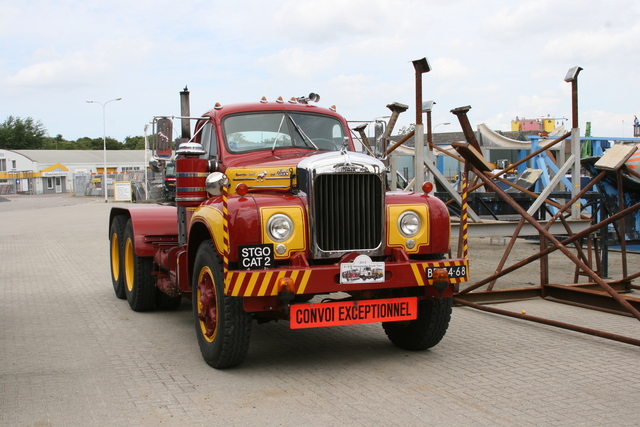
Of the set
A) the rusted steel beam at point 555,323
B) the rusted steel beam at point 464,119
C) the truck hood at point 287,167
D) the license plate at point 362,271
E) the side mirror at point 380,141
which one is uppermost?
the rusted steel beam at point 464,119

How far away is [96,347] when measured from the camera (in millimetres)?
6660

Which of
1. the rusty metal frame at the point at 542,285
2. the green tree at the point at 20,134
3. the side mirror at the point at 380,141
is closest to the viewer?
the side mirror at the point at 380,141

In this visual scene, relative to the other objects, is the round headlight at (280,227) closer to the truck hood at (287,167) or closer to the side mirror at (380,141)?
the truck hood at (287,167)

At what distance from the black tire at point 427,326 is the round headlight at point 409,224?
663mm

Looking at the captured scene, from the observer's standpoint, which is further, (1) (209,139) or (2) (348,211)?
(1) (209,139)

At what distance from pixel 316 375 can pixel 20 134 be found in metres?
120

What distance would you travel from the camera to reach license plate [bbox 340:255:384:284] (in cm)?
547

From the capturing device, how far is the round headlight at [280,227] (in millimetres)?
5469

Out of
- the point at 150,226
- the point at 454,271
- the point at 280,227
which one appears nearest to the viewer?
the point at 280,227

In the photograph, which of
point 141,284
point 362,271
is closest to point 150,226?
point 141,284

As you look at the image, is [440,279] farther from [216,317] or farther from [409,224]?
[216,317]

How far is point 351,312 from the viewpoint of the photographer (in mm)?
5594

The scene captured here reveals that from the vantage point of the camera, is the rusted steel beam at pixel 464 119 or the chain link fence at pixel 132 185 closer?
the rusted steel beam at pixel 464 119

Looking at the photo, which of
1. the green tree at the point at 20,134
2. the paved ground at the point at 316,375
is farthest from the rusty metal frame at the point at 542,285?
the green tree at the point at 20,134
